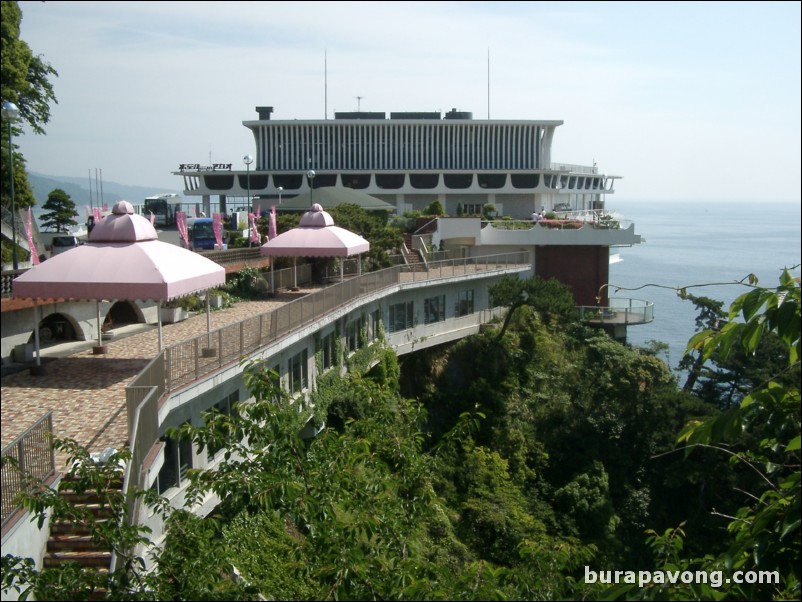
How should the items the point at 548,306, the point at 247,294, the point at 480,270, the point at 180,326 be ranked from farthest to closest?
the point at 480,270 < the point at 548,306 < the point at 247,294 < the point at 180,326

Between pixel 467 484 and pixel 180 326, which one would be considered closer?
pixel 180 326

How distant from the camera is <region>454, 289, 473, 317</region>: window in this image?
41625 mm

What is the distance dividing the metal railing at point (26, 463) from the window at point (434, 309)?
28.7 m

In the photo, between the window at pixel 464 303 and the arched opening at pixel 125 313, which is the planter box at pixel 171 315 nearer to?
the arched opening at pixel 125 313

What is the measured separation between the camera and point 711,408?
31.7 meters

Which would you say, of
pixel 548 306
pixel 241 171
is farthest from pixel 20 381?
pixel 241 171

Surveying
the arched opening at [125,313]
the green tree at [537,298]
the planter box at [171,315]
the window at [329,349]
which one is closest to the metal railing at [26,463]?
the arched opening at [125,313]

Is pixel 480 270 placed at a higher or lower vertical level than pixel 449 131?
lower

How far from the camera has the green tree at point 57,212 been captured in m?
59.3

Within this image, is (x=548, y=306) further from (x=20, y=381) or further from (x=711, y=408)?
(x=20, y=381)

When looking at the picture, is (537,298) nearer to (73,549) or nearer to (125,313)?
(125,313)

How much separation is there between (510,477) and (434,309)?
1037 centimetres

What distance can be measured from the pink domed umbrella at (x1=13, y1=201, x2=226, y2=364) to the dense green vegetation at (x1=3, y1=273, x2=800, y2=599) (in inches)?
136

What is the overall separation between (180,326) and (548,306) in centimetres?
1990
